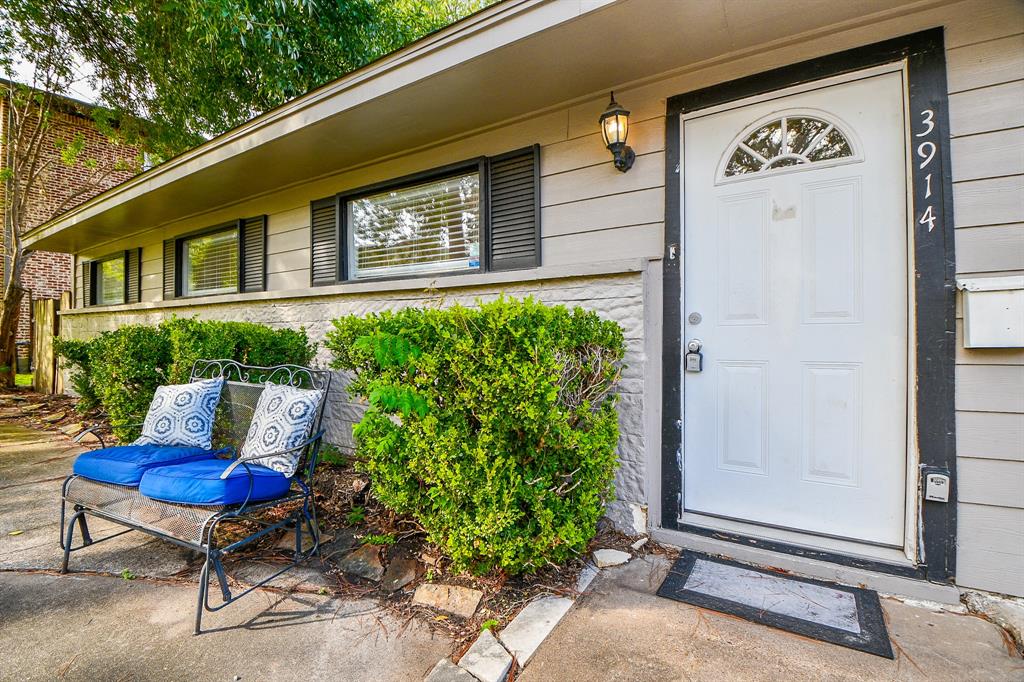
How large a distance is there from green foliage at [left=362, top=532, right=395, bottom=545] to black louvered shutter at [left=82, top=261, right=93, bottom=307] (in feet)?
26.4

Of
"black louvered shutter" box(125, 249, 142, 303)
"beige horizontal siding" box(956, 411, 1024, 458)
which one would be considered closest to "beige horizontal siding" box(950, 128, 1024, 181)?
"beige horizontal siding" box(956, 411, 1024, 458)

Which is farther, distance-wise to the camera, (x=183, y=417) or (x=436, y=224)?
(x=436, y=224)

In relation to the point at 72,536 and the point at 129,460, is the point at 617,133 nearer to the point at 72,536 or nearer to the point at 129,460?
the point at 129,460

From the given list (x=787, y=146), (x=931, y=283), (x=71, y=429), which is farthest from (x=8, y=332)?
(x=931, y=283)

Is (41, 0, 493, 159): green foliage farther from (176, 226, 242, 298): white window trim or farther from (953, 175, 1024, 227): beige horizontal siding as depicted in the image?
(953, 175, 1024, 227): beige horizontal siding

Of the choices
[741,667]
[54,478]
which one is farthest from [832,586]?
[54,478]

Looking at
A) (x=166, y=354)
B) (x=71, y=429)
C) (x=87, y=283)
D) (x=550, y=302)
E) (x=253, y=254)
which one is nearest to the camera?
(x=550, y=302)

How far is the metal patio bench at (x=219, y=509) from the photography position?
2006 millimetres

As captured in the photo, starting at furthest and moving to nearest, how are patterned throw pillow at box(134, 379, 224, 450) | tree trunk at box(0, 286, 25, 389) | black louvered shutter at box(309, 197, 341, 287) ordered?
1. tree trunk at box(0, 286, 25, 389)
2. black louvered shutter at box(309, 197, 341, 287)
3. patterned throw pillow at box(134, 379, 224, 450)

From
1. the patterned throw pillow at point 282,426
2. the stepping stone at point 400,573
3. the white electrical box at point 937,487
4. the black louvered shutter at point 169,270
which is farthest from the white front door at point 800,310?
the black louvered shutter at point 169,270

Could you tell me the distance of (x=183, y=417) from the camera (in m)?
2.81

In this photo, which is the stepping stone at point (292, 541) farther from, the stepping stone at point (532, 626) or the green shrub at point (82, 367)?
the green shrub at point (82, 367)

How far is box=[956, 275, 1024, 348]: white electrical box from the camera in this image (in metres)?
1.80

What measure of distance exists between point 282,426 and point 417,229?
1911 mm
